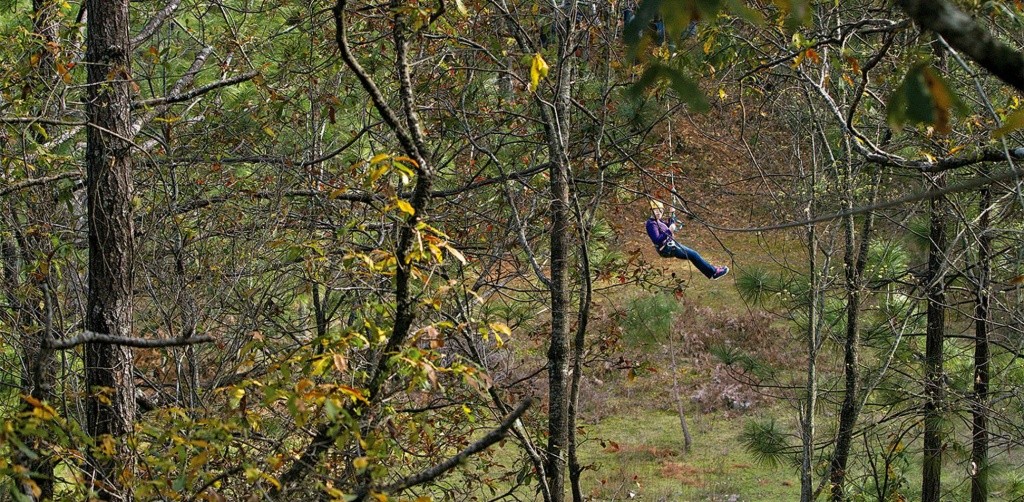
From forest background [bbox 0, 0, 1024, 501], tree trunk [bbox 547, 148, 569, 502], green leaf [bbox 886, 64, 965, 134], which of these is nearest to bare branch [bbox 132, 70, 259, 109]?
forest background [bbox 0, 0, 1024, 501]

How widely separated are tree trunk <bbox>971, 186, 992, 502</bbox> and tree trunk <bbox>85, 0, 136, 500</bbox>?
5.45m

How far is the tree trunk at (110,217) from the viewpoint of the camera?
4414 mm

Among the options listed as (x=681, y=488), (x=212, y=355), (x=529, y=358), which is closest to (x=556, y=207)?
(x=212, y=355)

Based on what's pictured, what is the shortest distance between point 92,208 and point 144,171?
1.13 meters

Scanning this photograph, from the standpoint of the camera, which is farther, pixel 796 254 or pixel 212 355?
pixel 796 254

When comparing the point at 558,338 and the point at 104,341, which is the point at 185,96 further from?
the point at 104,341

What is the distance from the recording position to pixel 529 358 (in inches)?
648

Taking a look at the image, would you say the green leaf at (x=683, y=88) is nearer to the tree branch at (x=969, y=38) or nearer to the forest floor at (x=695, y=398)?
the tree branch at (x=969, y=38)

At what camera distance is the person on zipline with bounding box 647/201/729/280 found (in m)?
7.46

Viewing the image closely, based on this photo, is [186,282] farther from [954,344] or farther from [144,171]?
[954,344]

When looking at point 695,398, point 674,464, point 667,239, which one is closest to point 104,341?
point 667,239

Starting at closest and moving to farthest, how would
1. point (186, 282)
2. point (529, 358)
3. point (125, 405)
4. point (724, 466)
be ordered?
point (125, 405) < point (186, 282) < point (724, 466) < point (529, 358)

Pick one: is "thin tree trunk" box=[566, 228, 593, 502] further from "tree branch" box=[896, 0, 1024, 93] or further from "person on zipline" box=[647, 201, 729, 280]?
"tree branch" box=[896, 0, 1024, 93]

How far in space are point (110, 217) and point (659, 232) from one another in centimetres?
631
